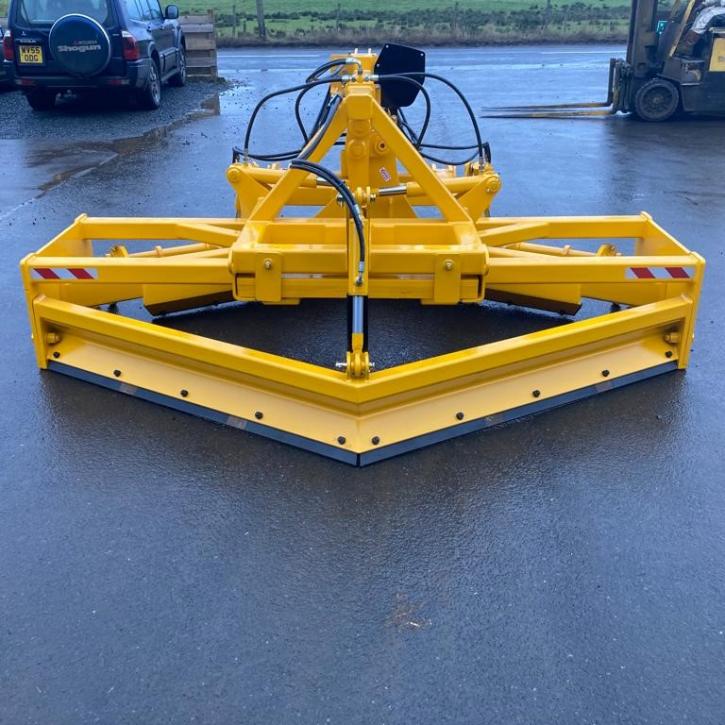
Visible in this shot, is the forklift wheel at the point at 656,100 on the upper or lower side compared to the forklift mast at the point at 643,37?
lower

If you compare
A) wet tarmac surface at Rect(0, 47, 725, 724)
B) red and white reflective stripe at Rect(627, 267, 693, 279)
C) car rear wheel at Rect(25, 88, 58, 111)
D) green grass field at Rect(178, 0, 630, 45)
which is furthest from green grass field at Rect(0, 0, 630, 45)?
wet tarmac surface at Rect(0, 47, 725, 724)

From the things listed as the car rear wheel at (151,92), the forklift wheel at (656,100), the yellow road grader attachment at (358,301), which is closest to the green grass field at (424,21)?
the car rear wheel at (151,92)

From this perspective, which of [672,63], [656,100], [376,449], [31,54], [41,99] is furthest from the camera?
[41,99]

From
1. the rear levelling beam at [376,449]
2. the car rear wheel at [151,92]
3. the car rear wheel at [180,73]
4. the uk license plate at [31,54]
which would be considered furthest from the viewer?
the car rear wheel at [180,73]

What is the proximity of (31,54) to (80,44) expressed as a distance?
89 centimetres

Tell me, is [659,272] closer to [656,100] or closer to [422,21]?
[656,100]

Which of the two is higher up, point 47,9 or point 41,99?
point 47,9

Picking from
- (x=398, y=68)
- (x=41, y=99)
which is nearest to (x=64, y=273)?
(x=398, y=68)

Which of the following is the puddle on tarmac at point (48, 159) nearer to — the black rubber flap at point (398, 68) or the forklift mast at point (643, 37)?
the black rubber flap at point (398, 68)

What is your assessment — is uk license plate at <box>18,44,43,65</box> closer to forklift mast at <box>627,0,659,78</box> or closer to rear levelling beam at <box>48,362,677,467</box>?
forklift mast at <box>627,0,659,78</box>

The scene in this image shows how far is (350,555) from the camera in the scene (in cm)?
297

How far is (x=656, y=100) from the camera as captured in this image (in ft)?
40.6

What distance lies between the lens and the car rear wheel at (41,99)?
501 inches

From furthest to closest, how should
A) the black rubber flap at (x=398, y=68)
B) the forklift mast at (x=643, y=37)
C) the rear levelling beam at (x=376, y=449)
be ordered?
the forklift mast at (x=643, y=37) → the black rubber flap at (x=398, y=68) → the rear levelling beam at (x=376, y=449)
